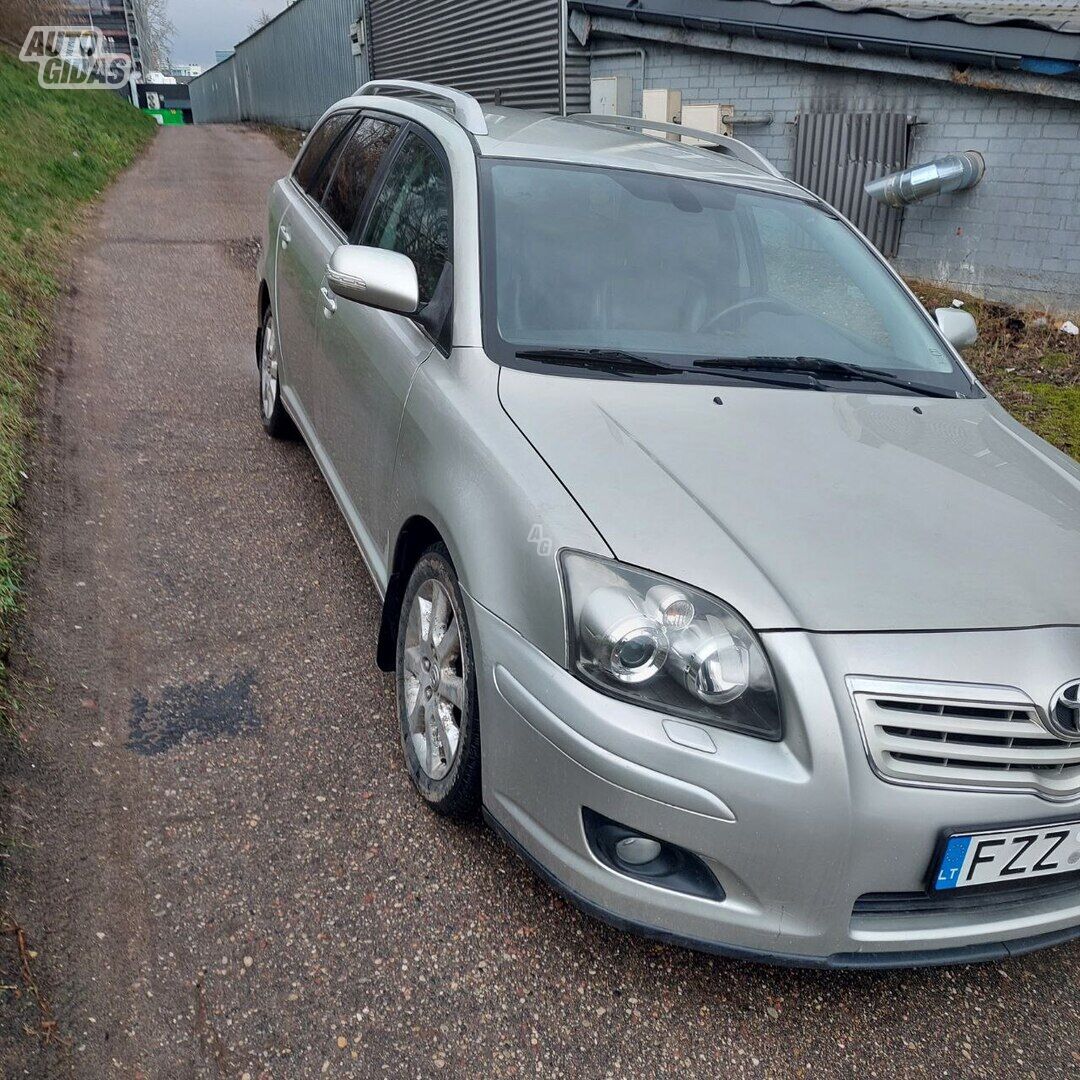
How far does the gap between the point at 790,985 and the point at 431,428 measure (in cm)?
160

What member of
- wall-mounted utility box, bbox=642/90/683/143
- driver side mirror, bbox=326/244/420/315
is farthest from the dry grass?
driver side mirror, bbox=326/244/420/315

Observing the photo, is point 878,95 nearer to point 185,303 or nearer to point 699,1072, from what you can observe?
point 185,303

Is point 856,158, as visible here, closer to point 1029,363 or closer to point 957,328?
point 1029,363

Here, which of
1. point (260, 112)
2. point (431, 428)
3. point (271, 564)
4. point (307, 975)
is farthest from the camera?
point (260, 112)

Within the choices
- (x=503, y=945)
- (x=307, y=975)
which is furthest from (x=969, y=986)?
(x=307, y=975)

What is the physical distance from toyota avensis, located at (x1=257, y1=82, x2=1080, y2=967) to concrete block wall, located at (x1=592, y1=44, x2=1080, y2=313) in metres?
4.57

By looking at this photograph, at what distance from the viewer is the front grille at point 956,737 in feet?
6.37

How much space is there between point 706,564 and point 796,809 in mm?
499

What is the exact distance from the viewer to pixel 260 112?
1218 inches

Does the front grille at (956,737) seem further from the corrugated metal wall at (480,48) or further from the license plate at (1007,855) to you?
the corrugated metal wall at (480,48)

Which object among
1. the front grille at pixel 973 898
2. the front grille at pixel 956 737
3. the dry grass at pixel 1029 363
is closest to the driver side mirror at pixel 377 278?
the front grille at pixel 956 737

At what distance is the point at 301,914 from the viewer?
2412 mm

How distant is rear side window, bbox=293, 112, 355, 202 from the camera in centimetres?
458

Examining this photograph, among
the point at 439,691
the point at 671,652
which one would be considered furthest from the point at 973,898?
the point at 439,691
